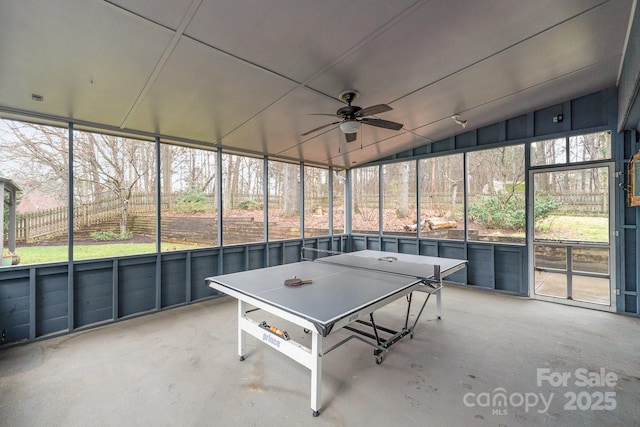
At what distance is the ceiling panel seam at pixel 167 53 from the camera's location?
6.57ft

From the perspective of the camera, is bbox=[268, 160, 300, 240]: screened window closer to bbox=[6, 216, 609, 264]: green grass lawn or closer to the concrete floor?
bbox=[6, 216, 609, 264]: green grass lawn

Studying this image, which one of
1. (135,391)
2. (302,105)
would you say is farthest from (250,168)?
(135,391)

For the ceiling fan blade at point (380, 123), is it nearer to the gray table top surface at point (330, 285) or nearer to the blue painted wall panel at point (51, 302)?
the gray table top surface at point (330, 285)

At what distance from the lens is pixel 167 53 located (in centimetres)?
241

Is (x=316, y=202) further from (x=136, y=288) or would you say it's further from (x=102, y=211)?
(x=102, y=211)

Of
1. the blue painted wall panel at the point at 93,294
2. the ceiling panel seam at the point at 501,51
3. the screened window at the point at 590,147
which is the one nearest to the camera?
the ceiling panel seam at the point at 501,51

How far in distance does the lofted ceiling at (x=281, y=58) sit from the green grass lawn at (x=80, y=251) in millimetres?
1673

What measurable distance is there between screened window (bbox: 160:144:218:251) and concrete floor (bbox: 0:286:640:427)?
5.08ft

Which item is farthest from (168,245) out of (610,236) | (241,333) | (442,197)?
(610,236)

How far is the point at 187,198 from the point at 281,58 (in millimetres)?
3219

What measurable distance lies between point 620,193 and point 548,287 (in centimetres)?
183

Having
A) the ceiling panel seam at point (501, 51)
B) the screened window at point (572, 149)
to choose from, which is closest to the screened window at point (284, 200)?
the ceiling panel seam at point (501, 51)

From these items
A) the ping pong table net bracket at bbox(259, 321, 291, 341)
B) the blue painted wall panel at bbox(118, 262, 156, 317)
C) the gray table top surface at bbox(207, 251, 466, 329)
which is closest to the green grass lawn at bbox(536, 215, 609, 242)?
the gray table top surface at bbox(207, 251, 466, 329)

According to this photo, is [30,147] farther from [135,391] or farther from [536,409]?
[536,409]
